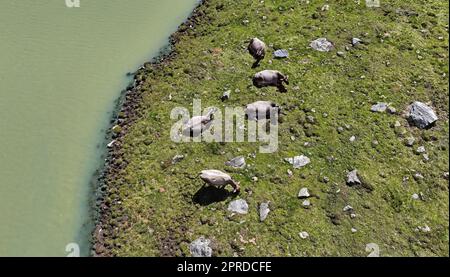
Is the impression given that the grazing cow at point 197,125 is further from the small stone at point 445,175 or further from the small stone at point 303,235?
the small stone at point 445,175

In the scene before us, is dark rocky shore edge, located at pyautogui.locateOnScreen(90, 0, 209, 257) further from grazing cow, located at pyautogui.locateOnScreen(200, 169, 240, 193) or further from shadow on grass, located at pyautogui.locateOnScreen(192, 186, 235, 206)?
grazing cow, located at pyautogui.locateOnScreen(200, 169, 240, 193)

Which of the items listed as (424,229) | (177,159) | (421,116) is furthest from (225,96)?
(424,229)

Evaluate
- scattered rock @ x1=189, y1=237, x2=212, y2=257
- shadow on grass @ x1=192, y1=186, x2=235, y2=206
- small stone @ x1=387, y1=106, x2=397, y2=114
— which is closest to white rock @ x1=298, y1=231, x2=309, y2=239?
shadow on grass @ x1=192, y1=186, x2=235, y2=206

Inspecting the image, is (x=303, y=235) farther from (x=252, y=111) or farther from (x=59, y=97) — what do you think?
(x=59, y=97)

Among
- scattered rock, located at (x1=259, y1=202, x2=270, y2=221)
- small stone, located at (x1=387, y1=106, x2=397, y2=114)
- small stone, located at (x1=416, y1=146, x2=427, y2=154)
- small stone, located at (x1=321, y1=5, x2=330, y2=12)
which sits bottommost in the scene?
small stone, located at (x1=416, y1=146, x2=427, y2=154)

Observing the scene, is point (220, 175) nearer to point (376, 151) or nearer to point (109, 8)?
point (376, 151)

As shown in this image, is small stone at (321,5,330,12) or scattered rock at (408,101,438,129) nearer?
scattered rock at (408,101,438,129)
